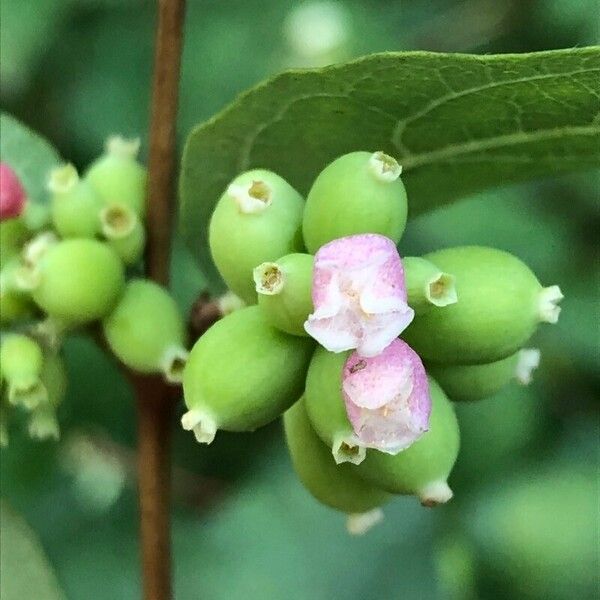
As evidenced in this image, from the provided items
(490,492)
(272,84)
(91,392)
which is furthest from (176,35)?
(490,492)

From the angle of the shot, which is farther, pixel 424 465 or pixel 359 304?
pixel 424 465

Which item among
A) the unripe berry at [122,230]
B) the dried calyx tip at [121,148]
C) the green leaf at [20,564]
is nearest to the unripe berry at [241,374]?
the unripe berry at [122,230]

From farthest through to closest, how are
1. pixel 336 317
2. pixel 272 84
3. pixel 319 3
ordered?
pixel 319 3, pixel 272 84, pixel 336 317

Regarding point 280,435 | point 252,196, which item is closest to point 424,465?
point 252,196

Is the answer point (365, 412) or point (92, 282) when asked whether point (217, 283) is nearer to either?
point (92, 282)

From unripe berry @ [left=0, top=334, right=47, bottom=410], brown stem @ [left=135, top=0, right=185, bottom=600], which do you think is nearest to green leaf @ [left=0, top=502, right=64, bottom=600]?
brown stem @ [left=135, top=0, right=185, bottom=600]

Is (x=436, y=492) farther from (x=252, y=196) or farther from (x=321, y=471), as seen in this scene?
(x=252, y=196)

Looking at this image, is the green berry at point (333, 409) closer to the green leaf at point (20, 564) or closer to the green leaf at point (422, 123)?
the green leaf at point (422, 123)
